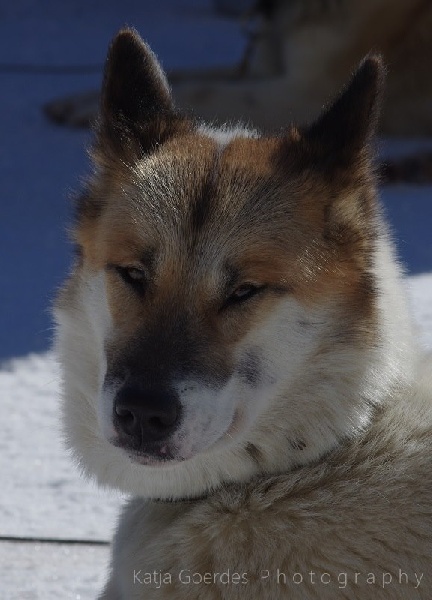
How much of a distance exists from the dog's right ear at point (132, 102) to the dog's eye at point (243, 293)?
0.50m

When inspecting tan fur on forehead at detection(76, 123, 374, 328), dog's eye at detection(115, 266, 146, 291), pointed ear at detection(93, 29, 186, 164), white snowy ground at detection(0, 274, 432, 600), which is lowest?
white snowy ground at detection(0, 274, 432, 600)

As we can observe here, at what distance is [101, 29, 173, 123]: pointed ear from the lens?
111 inches

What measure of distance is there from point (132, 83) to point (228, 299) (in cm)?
69

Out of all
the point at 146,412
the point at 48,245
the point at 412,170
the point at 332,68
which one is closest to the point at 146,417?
the point at 146,412

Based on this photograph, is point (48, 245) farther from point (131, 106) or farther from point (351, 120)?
point (351, 120)

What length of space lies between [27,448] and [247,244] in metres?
1.66

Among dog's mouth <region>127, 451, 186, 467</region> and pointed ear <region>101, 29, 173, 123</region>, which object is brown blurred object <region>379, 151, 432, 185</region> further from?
dog's mouth <region>127, 451, 186, 467</region>

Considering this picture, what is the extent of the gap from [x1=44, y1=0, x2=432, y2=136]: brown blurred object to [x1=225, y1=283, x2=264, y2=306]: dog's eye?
419cm

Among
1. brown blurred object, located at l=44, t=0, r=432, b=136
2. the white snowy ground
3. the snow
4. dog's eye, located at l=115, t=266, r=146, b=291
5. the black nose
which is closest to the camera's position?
the black nose

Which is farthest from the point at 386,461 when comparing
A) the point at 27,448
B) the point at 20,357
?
the point at 20,357

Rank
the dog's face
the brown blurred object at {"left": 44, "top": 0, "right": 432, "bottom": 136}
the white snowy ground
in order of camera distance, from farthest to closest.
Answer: the brown blurred object at {"left": 44, "top": 0, "right": 432, "bottom": 136}, the white snowy ground, the dog's face

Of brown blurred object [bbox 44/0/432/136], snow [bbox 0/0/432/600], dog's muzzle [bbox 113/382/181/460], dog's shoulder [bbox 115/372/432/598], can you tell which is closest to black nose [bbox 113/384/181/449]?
dog's muzzle [bbox 113/382/181/460]

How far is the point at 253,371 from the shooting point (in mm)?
2557

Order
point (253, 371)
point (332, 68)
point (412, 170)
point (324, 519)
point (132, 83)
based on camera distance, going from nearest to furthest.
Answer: point (324, 519) → point (253, 371) → point (132, 83) → point (412, 170) → point (332, 68)
